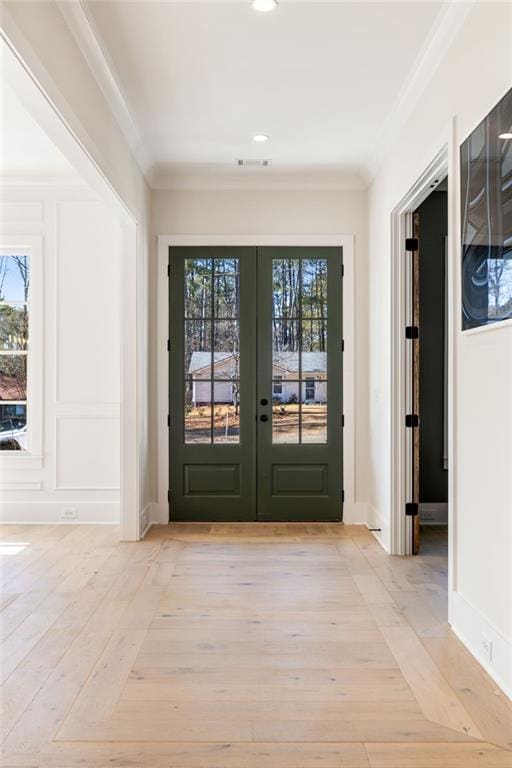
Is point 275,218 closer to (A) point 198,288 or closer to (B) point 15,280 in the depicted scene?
(A) point 198,288

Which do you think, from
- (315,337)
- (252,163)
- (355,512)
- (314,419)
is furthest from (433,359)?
(252,163)

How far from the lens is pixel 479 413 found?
253 centimetres

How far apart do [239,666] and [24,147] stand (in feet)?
12.9

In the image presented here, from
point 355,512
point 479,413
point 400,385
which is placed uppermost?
point 400,385

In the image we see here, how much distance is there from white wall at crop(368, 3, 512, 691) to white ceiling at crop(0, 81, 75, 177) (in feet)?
8.06

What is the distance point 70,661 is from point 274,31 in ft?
10.4

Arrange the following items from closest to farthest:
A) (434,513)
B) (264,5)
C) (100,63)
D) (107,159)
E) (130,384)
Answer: (264,5) < (100,63) < (107,159) < (130,384) < (434,513)

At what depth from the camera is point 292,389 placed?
5121mm

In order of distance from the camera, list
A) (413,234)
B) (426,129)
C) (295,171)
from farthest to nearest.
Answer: (295,171) → (413,234) → (426,129)

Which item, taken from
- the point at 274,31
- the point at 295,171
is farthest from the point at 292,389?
the point at 274,31

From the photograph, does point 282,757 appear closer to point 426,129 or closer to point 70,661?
point 70,661

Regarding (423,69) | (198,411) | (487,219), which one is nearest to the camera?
(487,219)

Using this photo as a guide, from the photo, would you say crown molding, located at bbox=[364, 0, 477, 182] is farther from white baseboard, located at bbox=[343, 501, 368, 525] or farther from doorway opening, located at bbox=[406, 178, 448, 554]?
white baseboard, located at bbox=[343, 501, 368, 525]

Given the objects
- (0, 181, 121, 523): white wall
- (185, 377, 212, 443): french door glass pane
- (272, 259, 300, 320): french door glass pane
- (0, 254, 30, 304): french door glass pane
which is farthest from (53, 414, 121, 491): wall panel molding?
(272, 259, 300, 320): french door glass pane
